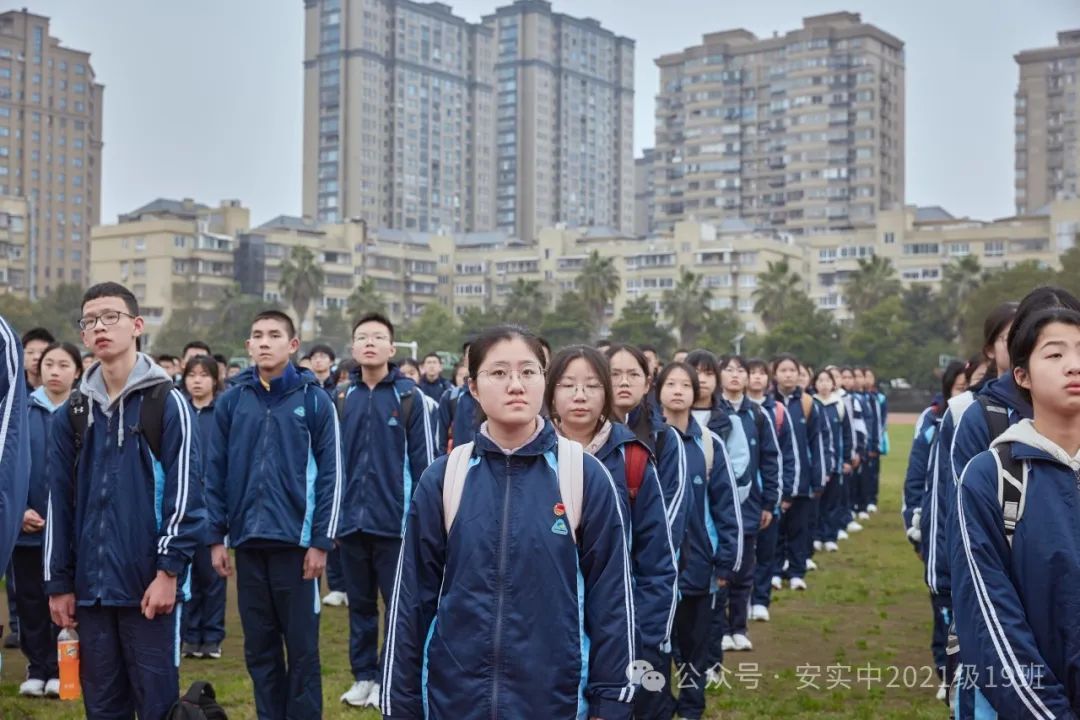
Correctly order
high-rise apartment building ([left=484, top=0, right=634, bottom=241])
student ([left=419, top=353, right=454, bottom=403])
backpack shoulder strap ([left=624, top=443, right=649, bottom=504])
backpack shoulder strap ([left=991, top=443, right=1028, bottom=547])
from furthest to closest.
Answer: high-rise apartment building ([left=484, top=0, right=634, bottom=241]), student ([left=419, top=353, right=454, bottom=403]), backpack shoulder strap ([left=624, top=443, right=649, bottom=504]), backpack shoulder strap ([left=991, top=443, right=1028, bottom=547])

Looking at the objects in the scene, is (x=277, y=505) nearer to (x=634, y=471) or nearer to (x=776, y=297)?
(x=634, y=471)

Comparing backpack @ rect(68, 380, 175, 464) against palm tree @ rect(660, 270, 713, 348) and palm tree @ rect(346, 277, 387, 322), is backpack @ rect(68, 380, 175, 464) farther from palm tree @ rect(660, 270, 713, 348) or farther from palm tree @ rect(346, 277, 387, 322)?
palm tree @ rect(346, 277, 387, 322)

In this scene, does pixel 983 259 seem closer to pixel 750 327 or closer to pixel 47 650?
pixel 750 327

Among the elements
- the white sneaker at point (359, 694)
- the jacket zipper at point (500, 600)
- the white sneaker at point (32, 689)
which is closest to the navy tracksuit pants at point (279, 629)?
the white sneaker at point (359, 694)

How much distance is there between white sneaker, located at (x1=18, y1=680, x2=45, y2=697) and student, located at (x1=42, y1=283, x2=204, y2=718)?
9.70ft

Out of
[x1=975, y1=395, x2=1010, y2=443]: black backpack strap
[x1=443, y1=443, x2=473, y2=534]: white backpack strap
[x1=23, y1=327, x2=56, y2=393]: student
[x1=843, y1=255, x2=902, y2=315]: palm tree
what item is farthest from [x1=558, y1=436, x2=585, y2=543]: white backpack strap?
[x1=843, y1=255, x2=902, y2=315]: palm tree

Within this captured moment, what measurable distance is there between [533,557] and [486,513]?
19 centimetres

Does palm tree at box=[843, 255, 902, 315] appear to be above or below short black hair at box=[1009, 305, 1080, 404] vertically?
above

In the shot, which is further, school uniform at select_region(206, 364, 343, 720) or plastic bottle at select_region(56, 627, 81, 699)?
school uniform at select_region(206, 364, 343, 720)

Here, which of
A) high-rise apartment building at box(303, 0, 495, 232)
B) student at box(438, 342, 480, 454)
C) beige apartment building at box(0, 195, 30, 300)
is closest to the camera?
student at box(438, 342, 480, 454)

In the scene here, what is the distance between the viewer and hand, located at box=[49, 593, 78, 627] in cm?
536

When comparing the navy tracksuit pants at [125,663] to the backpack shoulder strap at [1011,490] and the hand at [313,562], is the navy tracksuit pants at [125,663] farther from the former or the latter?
the backpack shoulder strap at [1011,490]

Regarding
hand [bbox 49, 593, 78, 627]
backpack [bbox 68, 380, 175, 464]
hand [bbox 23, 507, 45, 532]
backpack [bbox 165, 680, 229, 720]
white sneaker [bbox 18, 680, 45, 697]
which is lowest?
A: white sneaker [bbox 18, 680, 45, 697]

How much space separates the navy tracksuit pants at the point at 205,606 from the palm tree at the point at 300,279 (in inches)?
2887
